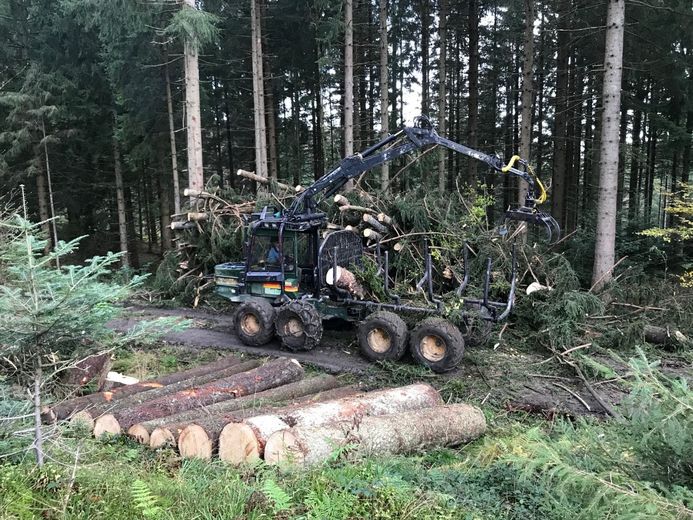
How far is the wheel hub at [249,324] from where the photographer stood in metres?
9.33

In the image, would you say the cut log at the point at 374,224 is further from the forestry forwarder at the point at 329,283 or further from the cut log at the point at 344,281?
the cut log at the point at 344,281

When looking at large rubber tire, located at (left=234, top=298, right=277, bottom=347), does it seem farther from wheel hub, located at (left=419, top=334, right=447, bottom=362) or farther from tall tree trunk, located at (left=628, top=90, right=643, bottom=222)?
tall tree trunk, located at (left=628, top=90, right=643, bottom=222)

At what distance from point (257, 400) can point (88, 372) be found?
2.55m

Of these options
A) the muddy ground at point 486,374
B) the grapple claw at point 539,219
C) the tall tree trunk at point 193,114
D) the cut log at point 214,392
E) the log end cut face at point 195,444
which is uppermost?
the tall tree trunk at point 193,114

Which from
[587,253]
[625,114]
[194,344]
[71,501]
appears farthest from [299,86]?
[71,501]

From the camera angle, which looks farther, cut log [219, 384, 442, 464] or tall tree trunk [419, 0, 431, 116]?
tall tree trunk [419, 0, 431, 116]

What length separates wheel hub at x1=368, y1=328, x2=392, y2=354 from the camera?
8164mm

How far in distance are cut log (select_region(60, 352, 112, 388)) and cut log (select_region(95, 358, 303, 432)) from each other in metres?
1.38

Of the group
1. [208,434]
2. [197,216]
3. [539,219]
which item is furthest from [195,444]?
[197,216]

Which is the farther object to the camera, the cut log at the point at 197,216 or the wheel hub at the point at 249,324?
the cut log at the point at 197,216

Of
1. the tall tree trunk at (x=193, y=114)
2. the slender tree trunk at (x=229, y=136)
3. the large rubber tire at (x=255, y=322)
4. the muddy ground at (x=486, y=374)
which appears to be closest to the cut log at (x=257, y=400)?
the muddy ground at (x=486, y=374)

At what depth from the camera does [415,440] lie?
16.7ft

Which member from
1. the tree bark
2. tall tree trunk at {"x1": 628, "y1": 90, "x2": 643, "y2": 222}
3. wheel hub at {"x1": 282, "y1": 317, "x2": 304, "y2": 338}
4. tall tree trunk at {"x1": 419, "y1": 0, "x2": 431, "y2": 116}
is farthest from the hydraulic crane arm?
tall tree trunk at {"x1": 419, "y1": 0, "x2": 431, "y2": 116}

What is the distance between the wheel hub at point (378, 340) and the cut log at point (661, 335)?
4.55 m
